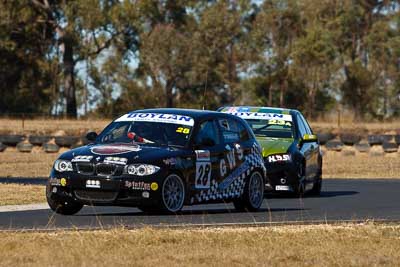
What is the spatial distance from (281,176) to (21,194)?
4.42 metres

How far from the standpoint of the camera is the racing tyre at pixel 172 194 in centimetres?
1504

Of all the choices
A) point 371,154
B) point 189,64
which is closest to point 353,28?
point 189,64

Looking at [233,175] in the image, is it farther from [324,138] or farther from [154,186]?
[324,138]

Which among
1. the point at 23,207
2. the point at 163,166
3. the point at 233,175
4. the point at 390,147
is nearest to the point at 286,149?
the point at 233,175

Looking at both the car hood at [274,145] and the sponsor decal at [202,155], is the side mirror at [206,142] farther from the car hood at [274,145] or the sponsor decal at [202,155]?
the car hood at [274,145]

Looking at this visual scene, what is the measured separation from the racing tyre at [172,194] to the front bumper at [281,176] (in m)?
4.65

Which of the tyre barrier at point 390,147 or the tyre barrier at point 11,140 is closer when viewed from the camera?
the tyre barrier at point 390,147

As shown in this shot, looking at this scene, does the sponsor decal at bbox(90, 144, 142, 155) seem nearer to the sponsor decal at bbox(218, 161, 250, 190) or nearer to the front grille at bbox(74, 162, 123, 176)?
the front grille at bbox(74, 162, 123, 176)

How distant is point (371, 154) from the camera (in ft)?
128

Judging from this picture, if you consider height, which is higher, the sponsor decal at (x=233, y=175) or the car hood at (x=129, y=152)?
the car hood at (x=129, y=152)

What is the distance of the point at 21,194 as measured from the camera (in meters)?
19.7

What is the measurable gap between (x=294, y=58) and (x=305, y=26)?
4.37m

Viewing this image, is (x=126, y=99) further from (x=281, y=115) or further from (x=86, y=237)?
(x=86, y=237)

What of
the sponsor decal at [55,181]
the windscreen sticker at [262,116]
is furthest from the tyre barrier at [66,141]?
the sponsor decal at [55,181]
